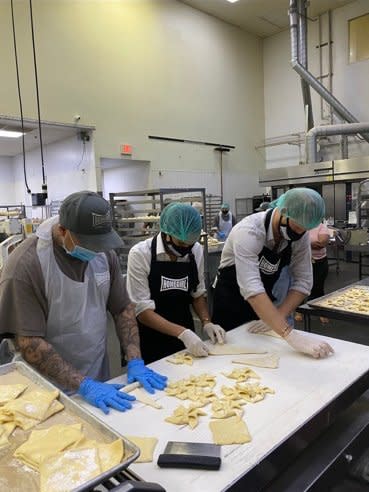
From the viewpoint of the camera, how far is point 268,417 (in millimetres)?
1024

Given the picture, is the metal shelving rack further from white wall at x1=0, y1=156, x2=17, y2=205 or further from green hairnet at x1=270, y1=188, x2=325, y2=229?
white wall at x1=0, y1=156, x2=17, y2=205

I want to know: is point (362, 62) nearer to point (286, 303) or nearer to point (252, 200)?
point (252, 200)

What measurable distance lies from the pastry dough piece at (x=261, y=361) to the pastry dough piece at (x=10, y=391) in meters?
0.74

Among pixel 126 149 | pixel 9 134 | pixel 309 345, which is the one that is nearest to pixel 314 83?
pixel 126 149

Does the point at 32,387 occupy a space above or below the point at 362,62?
below

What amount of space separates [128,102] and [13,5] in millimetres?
1898

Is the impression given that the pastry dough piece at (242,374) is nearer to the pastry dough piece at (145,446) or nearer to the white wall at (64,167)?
the pastry dough piece at (145,446)

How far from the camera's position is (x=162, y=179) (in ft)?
20.9

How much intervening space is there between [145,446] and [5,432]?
32cm

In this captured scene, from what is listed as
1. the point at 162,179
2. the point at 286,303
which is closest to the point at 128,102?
the point at 162,179

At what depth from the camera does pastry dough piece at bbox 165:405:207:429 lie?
1.02m

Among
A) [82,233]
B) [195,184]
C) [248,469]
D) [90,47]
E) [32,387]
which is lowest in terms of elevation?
[248,469]

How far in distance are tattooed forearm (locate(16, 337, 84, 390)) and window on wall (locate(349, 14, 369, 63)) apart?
7321 millimetres

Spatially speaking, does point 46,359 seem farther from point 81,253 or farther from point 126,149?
point 126,149
